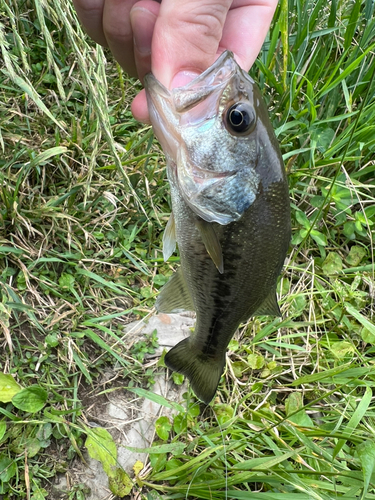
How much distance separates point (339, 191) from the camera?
2.82 meters

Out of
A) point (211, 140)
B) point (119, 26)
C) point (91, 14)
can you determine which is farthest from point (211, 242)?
point (91, 14)

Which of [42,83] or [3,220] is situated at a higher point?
[42,83]

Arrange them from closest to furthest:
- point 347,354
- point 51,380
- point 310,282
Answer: point 51,380 → point 347,354 → point 310,282

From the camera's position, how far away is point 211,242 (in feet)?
4.79

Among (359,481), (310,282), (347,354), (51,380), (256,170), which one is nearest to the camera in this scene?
(256,170)

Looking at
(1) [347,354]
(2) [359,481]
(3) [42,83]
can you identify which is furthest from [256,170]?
(3) [42,83]

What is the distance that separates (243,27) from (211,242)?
115cm

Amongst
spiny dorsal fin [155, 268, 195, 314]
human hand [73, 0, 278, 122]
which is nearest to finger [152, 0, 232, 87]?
human hand [73, 0, 278, 122]

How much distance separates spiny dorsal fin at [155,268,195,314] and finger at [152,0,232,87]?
0.90 meters

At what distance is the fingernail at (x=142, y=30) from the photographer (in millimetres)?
1662

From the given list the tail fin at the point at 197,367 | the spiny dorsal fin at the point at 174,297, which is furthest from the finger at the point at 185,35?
the tail fin at the point at 197,367

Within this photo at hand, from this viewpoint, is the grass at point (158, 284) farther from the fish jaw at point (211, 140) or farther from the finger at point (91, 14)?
the fish jaw at point (211, 140)

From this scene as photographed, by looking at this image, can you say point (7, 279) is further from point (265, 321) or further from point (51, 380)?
point (265, 321)

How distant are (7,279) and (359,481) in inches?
79.9
